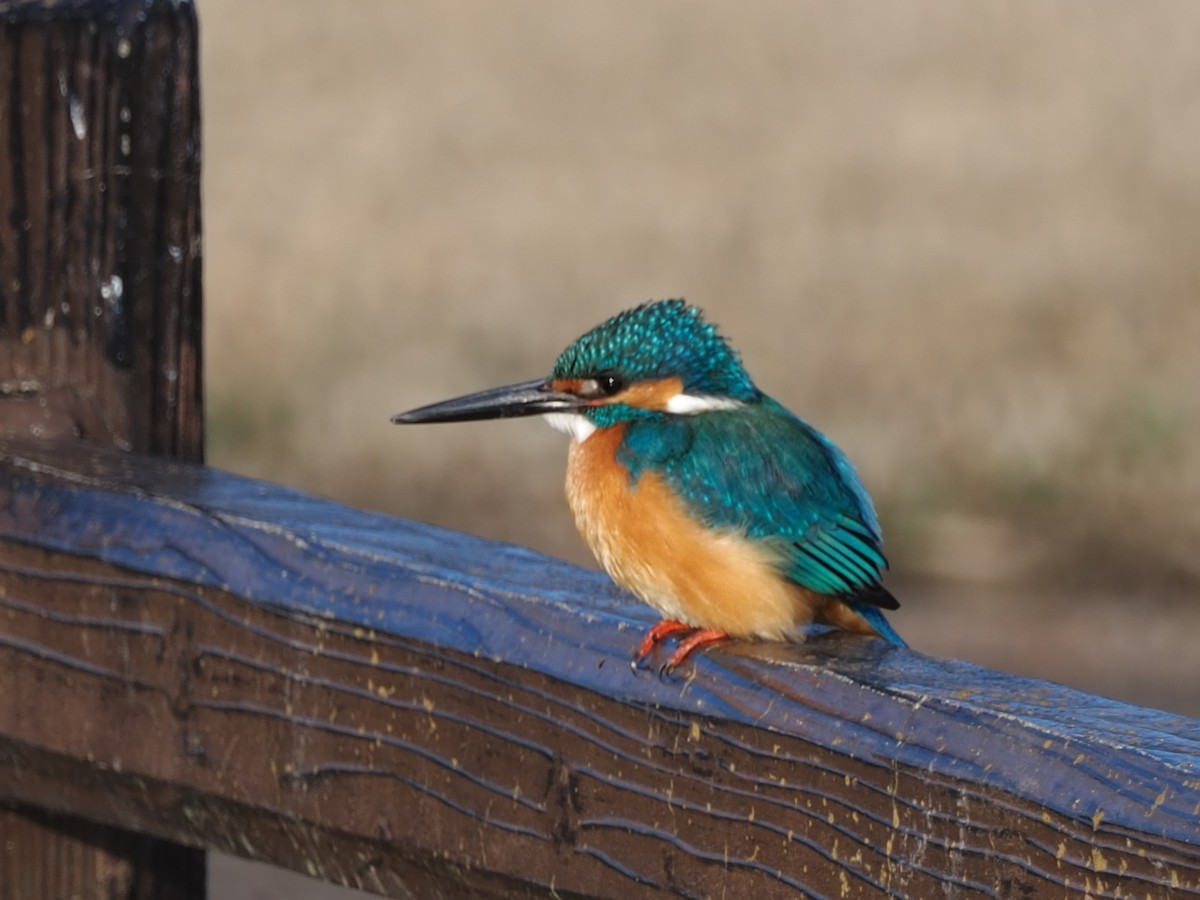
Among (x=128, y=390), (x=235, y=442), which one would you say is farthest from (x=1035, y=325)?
(x=128, y=390)

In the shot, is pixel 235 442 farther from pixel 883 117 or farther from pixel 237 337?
pixel 883 117

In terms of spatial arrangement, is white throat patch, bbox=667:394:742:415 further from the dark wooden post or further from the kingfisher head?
the dark wooden post

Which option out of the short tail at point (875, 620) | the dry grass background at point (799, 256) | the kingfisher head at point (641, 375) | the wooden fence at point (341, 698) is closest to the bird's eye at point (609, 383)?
the kingfisher head at point (641, 375)

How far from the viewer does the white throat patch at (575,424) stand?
2898 millimetres

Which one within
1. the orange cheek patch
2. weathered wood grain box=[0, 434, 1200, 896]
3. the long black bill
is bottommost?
weathered wood grain box=[0, 434, 1200, 896]

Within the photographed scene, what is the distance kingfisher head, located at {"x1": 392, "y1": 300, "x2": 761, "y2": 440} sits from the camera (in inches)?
111

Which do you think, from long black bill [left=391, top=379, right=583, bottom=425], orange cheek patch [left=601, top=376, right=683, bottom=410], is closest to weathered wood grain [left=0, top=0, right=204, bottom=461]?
long black bill [left=391, top=379, right=583, bottom=425]

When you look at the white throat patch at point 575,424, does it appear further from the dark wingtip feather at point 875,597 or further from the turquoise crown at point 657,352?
the dark wingtip feather at point 875,597

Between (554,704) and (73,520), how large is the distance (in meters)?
0.65

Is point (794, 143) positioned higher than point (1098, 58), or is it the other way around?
point (1098, 58)

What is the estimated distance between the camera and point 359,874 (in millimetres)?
1934

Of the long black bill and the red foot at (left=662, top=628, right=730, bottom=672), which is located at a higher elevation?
the long black bill

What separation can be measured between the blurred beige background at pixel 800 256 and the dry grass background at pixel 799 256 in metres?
0.02

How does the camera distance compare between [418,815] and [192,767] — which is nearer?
[418,815]
